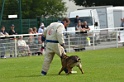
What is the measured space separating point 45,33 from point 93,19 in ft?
74.8

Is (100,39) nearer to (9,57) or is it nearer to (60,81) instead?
(9,57)

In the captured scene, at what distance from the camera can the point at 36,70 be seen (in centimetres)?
1783

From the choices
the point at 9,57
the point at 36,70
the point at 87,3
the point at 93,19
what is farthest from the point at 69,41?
the point at 87,3

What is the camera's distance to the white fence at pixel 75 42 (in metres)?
27.4

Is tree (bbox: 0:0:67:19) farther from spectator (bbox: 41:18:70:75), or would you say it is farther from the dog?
the dog

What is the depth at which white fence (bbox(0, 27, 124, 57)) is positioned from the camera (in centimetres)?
2742

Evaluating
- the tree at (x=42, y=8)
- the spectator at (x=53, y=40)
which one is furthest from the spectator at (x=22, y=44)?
the tree at (x=42, y=8)

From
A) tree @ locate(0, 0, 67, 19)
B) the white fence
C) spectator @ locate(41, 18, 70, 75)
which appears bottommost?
the white fence

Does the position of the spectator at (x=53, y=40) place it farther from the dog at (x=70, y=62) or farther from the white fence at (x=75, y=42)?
the white fence at (x=75, y=42)

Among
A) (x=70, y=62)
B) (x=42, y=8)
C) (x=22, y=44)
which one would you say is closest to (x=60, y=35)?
(x=70, y=62)

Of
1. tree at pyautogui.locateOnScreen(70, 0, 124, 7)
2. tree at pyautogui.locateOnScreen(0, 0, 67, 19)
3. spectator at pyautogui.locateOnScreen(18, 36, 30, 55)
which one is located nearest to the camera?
spectator at pyautogui.locateOnScreen(18, 36, 30, 55)

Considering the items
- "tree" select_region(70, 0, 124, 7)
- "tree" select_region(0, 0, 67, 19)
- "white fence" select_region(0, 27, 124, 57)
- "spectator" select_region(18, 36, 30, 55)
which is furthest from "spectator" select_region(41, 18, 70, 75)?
"tree" select_region(0, 0, 67, 19)

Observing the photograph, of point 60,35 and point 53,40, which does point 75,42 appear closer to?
point 53,40

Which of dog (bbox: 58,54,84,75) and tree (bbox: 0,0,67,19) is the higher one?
tree (bbox: 0,0,67,19)
